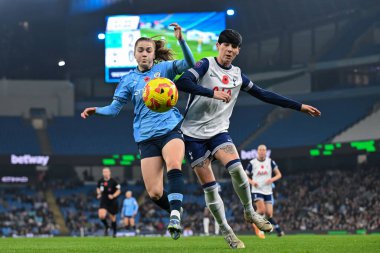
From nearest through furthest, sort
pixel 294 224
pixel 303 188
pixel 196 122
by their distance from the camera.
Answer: pixel 196 122 < pixel 294 224 < pixel 303 188

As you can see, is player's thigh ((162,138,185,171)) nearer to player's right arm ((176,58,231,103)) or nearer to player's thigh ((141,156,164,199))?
player's thigh ((141,156,164,199))

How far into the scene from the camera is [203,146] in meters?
9.89

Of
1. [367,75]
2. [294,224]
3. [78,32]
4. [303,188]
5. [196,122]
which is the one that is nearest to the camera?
[196,122]

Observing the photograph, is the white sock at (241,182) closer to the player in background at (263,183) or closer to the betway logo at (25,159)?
the player in background at (263,183)

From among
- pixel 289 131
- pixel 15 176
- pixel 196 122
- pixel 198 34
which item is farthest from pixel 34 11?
pixel 196 122

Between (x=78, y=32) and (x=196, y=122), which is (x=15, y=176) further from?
(x=196, y=122)

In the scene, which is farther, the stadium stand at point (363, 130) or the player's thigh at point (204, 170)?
the stadium stand at point (363, 130)

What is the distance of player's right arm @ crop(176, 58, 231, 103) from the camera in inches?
354

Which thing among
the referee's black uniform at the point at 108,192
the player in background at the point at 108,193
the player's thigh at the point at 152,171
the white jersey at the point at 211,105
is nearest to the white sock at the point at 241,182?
the white jersey at the point at 211,105

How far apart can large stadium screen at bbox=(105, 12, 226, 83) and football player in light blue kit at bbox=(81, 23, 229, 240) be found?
101 feet

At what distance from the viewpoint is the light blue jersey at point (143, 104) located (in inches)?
380

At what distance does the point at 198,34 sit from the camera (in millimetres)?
41094

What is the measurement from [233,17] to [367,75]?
928cm

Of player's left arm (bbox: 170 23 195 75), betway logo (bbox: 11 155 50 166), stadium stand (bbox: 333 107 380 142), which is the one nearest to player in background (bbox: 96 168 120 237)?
player's left arm (bbox: 170 23 195 75)
